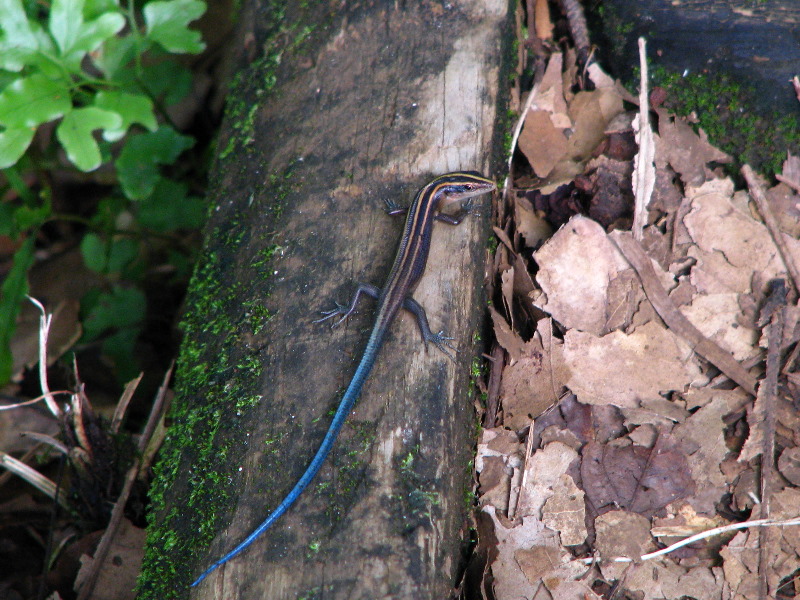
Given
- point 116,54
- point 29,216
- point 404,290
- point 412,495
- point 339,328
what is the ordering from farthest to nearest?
point 29,216 < point 116,54 < point 404,290 < point 339,328 < point 412,495

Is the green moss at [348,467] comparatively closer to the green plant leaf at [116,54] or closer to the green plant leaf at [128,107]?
the green plant leaf at [128,107]

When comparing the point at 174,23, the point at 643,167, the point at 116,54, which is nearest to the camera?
the point at 643,167

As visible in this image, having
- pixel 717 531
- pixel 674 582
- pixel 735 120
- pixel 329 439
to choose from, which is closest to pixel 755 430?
pixel 717 531

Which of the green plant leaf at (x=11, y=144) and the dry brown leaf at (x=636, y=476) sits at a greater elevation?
the green plant leaf at (x=11, y=144)

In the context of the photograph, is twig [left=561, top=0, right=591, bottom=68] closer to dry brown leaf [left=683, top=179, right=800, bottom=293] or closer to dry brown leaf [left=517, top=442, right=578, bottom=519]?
dry brown leaf [left=683, top=179, right=800, bottom=293]

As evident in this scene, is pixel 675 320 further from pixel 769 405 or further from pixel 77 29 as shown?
pixel 77 29

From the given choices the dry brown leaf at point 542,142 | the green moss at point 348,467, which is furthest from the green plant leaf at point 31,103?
the dry brown leaf at point 542,142
